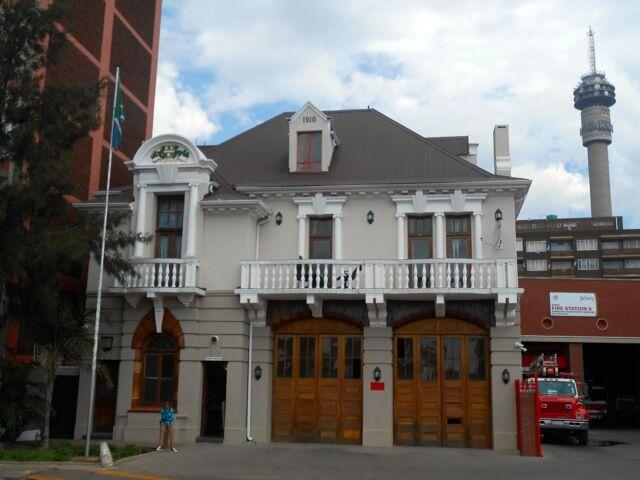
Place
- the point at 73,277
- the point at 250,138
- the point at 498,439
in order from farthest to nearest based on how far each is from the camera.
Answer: the point at 250,138
the point at 73,277
the point at 498,439

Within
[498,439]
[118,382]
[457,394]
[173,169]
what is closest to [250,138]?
[173,169]

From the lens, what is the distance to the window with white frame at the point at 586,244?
91188 mm

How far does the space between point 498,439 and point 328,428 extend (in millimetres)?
4949

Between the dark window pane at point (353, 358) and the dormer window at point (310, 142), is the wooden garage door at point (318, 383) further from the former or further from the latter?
the dormer window at point (310, 142)

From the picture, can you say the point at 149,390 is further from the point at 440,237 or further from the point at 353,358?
the point at 440,237

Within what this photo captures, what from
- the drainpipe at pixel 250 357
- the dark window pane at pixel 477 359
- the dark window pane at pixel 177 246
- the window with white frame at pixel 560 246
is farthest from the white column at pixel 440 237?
the window with white frame at pixel 560 246

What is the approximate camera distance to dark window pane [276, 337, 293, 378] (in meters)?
21.5

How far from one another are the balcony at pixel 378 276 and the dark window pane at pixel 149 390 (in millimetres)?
→ 3978

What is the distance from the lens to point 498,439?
19.8 metres

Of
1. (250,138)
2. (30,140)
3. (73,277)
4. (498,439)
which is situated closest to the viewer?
(30,140)

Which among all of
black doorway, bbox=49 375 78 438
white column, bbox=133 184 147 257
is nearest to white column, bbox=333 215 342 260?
white column, bbox=133 184 147 257

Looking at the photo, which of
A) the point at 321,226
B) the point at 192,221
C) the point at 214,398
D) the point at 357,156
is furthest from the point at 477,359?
the point at 192,221

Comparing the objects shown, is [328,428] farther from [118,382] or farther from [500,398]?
[118,382]

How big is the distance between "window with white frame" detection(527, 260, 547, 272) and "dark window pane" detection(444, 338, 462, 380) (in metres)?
74.4
